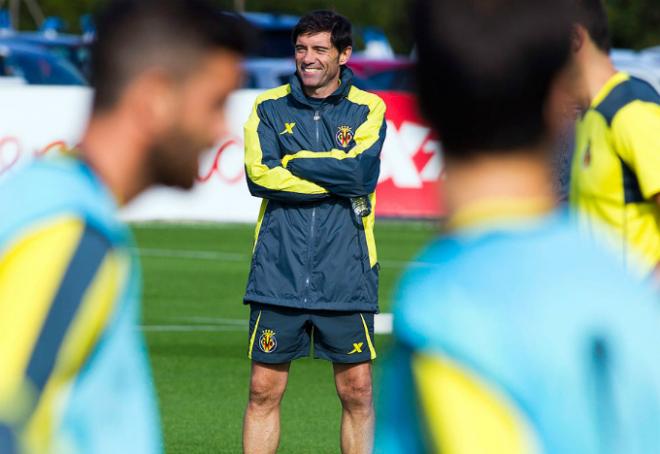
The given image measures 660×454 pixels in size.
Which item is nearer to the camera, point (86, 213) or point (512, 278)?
point (512, 278)

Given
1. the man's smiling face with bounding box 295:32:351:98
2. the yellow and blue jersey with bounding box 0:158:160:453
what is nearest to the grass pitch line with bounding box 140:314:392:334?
the man's smiling face with bounding box 295:32:351:98

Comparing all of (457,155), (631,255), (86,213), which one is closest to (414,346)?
(457,155)

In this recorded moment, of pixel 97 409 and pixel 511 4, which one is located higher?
pixel 511 4

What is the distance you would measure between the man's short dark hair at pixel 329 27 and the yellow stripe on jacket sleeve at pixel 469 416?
6023 millimetres

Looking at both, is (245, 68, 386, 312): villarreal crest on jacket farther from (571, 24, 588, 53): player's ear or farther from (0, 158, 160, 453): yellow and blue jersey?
(0, 158, 160, 453): yellow and blue jersey

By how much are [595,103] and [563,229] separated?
3.74 metres

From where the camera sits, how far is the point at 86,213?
2.45 meters

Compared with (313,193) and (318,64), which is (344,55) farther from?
(313,193)

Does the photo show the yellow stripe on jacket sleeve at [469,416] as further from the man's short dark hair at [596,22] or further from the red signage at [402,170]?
the red signage at [402,170]

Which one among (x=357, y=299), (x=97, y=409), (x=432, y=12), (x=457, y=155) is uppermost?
(x=432, y=12)

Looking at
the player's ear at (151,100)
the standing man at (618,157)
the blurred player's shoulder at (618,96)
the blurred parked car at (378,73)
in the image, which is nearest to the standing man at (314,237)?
the standing man at (618,157)

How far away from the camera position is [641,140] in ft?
18.5

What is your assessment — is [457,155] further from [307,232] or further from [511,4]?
[307,232]

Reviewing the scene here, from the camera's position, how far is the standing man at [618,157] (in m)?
5.62
